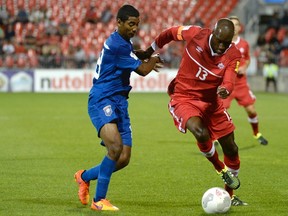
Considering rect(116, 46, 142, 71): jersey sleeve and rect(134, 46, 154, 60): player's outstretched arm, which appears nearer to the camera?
rect(116, 46, 142, 71): jersey sleeve

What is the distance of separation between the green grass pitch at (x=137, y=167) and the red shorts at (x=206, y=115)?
33.4 inches

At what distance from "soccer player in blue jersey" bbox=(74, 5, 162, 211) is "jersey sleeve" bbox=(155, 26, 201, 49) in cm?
80

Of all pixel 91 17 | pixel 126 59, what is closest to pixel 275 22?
pixel 91 17

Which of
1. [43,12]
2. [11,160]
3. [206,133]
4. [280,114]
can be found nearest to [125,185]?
[206,133]

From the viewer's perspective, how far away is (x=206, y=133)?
26.5ft

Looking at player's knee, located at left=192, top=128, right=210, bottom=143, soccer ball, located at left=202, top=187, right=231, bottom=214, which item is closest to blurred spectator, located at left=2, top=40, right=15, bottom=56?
player's knee, located at left=192, top=128, right=210, bottom=143

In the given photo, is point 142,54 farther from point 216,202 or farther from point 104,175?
point 216,202

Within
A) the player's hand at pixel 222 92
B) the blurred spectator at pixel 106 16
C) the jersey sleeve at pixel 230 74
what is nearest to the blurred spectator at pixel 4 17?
the blurred spectator at pixel 106 16

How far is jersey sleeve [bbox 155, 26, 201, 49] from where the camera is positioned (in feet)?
28.1

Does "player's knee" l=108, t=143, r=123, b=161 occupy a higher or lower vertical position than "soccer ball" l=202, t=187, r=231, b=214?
higher

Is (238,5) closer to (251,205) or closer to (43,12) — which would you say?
(43,12)

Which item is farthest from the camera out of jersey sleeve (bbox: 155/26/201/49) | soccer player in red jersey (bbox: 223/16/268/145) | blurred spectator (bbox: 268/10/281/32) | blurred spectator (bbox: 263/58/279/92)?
blurred spectator (bbox: 268/10/281/32)

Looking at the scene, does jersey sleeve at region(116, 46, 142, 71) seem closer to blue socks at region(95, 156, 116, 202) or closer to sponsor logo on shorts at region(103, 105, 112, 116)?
sponsor logo on shorts at region(103, 105, 112, 116)

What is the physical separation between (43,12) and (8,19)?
1952 mm
